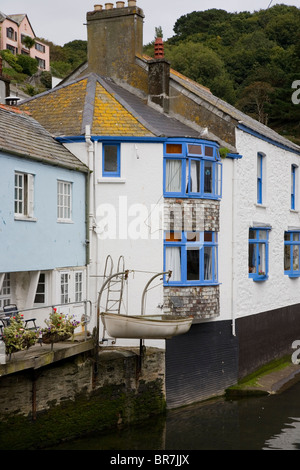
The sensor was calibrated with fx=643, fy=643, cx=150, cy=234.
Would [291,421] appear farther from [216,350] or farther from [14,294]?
[14,294]

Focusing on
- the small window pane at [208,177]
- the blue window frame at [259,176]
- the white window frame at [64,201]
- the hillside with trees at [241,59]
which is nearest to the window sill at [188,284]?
the small window pane at [208,177]

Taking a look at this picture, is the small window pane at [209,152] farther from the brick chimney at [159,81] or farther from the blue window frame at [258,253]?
the blue window frame at [258,253]

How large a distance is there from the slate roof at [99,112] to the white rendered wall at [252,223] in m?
2.67

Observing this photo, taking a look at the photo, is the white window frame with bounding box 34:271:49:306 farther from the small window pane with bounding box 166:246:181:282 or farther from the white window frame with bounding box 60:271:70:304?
the small window pane with bounding box 166:246:181:282

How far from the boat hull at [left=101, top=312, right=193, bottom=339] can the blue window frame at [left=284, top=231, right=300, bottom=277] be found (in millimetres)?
11496

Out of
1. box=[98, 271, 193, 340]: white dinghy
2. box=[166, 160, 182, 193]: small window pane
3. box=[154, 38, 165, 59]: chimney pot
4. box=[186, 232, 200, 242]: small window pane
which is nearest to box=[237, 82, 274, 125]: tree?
box=[154, 38, 165, 59]: chimney pot

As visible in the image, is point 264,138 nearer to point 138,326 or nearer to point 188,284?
point 188,284

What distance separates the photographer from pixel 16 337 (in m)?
13.6

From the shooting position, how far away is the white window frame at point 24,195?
16.0 metres

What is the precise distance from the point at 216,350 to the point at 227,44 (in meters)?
80.6

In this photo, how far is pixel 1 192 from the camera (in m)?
15.0

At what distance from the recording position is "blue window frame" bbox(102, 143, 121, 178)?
1906 cm

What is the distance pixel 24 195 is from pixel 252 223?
384 inches
